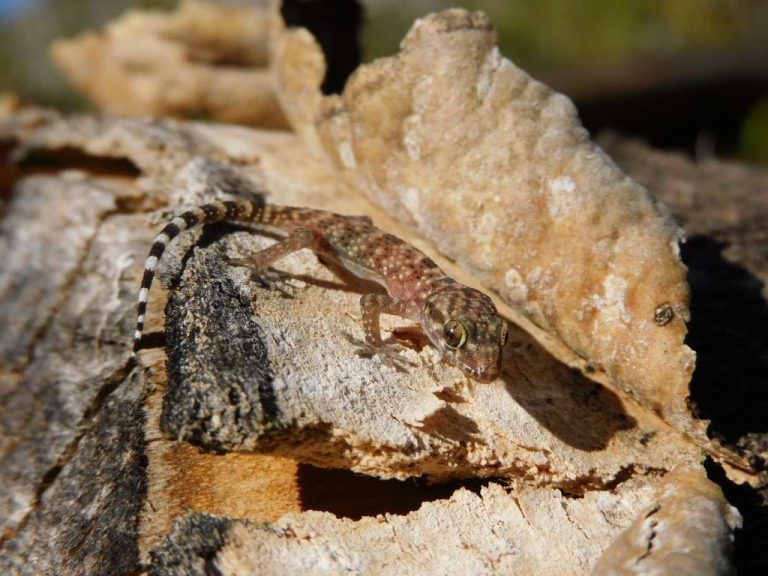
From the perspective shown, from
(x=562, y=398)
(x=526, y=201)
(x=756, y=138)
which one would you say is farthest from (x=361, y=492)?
(x=756, y=138)

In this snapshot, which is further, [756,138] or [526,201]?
[756,138]

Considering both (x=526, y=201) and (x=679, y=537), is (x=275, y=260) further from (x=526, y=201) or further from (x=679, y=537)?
(x=679, y=537)

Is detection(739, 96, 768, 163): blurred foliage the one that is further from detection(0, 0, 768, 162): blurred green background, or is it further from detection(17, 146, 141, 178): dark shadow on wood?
detection(17, 146, 141, 178): dark shadow on wood

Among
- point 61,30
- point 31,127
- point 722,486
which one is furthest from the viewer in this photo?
point 61,30

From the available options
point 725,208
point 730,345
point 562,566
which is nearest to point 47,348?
point 562,566

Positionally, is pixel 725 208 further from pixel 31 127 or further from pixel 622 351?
pixel 31 127

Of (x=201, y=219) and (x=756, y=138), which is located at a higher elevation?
(x=201, y=219)

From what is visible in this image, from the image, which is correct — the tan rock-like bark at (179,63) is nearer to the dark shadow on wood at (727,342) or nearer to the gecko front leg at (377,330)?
the gecko front leg at (377,330)
